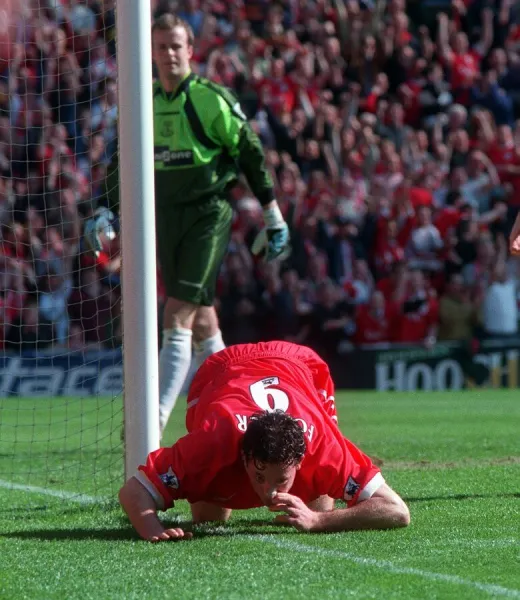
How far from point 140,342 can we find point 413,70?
49.3 ft

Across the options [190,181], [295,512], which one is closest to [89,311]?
[190,181]

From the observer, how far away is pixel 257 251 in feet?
25.4

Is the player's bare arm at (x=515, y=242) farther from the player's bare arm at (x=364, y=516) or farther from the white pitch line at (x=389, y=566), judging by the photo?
the white pitch line at (x=389, y=566)

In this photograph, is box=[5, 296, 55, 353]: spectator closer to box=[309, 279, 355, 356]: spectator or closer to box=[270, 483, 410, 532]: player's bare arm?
box=[309, 279, 355, 356]: spectator

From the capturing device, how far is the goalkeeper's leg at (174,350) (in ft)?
23.3

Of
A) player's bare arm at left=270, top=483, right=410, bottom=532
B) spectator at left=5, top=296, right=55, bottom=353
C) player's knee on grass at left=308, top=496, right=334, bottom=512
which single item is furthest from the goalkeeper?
spectator at left=5, top=296, right=55, bottom=353

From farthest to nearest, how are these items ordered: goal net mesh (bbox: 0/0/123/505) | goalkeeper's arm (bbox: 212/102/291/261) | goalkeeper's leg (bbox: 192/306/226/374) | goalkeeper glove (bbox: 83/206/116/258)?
1. goal net mesh (bbox: 0/0/123/505)
2. goalkeeper's leg (bbox: 192/306/226/374)
3. goalkeeper's arm (bbox: 212/102/291/261)
4. goalkeeper glove (bbox: 83/206/116/258)

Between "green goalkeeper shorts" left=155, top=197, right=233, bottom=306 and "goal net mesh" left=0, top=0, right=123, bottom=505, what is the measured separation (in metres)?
0.56

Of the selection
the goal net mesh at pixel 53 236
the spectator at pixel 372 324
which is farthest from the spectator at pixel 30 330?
the spectator at pixel 372 324

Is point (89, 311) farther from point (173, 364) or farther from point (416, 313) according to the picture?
point (173, 364)

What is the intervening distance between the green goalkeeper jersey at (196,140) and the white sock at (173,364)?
2.98ft

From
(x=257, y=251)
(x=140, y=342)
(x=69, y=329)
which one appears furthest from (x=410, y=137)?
(x=140, y=342)

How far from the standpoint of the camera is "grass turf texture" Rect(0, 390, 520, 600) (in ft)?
12.7

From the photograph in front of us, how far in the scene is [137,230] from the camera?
19.0ft
